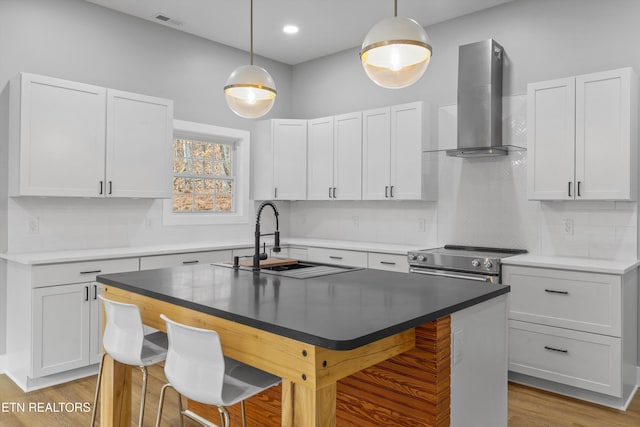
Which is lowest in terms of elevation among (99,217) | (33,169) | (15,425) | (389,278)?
(15,425)

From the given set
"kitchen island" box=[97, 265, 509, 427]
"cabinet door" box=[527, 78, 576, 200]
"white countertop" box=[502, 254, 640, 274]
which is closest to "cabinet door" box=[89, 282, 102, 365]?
"kitchen island" box=[97, 265, 509, 427]

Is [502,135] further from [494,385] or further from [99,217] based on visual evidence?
[99,217]

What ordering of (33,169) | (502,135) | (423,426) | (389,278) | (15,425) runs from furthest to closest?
(502,135) → (33,169) → (15,425) → (389,278) → (423,426)

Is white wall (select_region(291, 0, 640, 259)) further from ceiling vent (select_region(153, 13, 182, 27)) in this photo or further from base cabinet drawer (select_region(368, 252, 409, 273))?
ceiling vent (select_region(153, 13, 182, 27))

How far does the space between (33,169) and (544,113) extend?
390cm

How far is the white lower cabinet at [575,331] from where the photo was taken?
10.1 feet

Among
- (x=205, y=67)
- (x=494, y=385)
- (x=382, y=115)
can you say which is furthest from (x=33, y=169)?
(x=494, y=385)

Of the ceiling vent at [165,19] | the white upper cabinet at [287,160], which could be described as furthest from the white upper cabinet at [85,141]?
the white upper cabinet at [287,160]

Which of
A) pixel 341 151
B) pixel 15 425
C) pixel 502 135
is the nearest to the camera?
pixel 15 425

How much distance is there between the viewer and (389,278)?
8.07 ft

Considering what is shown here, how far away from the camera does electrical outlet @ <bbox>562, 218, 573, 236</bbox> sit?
3770 mm

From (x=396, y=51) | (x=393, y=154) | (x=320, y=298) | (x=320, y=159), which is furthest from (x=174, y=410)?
(x=320, y=159)

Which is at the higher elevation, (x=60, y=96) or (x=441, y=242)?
(x=60, y=96)

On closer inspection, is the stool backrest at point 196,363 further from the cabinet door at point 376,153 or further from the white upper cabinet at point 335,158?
the white upper cabinet at point 335,158
